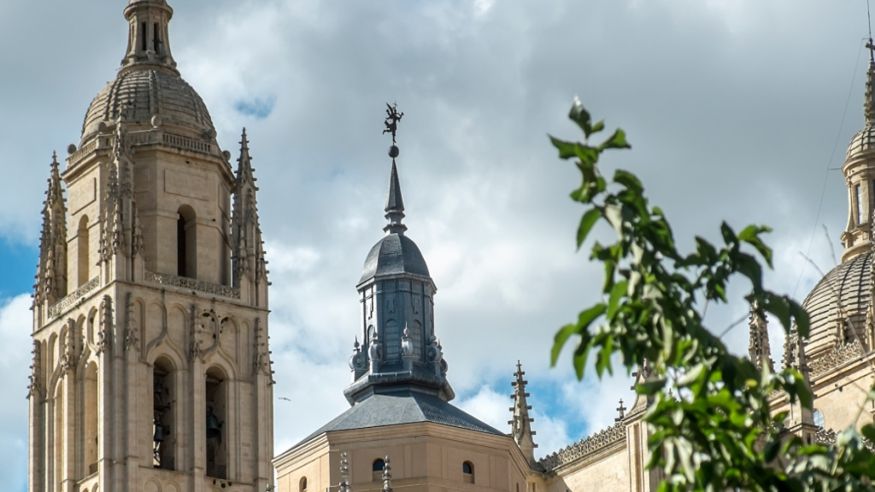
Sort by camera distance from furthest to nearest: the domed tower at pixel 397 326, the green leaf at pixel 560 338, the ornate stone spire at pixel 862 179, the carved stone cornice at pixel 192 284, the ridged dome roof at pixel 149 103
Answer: the ornate stone spire at pixel 862 179 → the ridged dome roof at pixel 149 103 → the carved stone cornice at pixel 192 284 → the domed tower at pixel 397 326 → the green leaf at pixel 560 338

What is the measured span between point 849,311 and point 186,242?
18.1 meters

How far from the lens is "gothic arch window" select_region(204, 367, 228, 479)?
68000 millimetres

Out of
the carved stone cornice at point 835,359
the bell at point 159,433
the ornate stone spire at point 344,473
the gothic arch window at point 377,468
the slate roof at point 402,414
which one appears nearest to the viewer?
the ornate stone spire at point 344,473

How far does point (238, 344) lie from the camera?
69.3 meters

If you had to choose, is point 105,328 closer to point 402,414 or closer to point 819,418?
point 402,414

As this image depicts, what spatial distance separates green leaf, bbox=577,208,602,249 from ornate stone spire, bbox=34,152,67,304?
5718 cm

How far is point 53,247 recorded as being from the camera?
232ft

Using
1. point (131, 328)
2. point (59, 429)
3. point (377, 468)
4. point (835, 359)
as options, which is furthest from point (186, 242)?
point (835, 359)

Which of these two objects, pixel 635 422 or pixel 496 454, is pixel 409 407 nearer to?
pixel 496 454

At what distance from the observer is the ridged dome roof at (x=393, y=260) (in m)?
67.4

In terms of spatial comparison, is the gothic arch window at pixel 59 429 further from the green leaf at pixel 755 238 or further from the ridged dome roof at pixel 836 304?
the green leaf at pixel 755 238

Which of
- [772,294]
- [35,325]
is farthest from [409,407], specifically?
[772,294]

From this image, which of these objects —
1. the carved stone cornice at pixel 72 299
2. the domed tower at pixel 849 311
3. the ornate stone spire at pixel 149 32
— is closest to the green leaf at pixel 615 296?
the domed tower at pixel 849 311

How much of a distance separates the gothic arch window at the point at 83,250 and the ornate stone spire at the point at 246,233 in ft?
13.3
